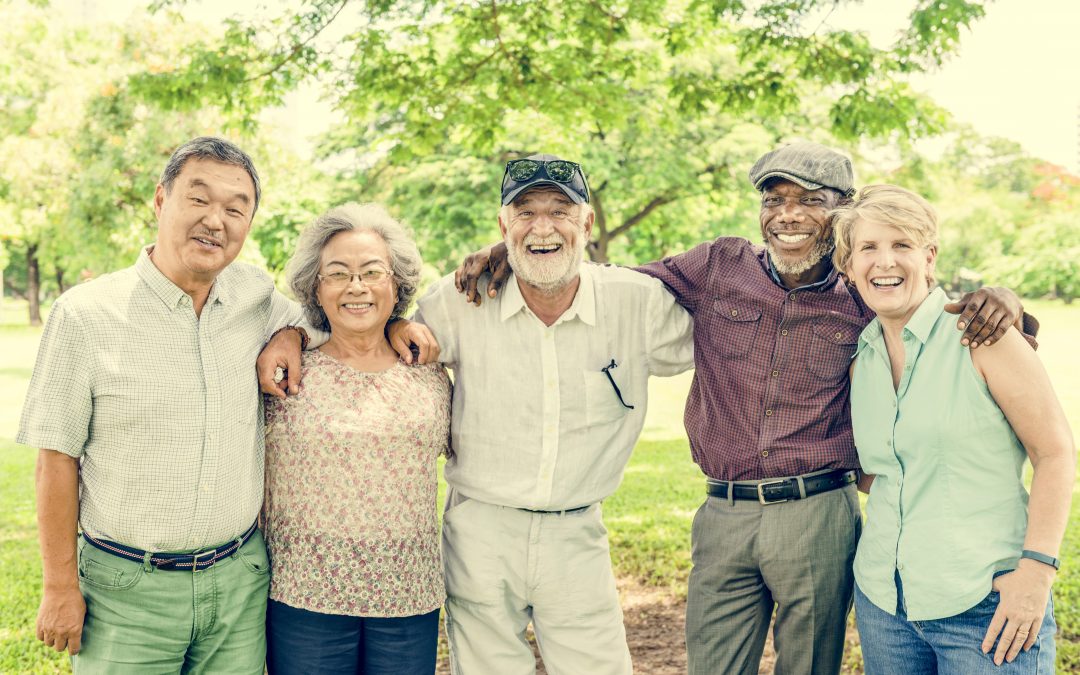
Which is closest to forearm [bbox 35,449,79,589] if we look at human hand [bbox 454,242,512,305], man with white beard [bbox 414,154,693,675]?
man with white beard [bbox 414,154,693,675]

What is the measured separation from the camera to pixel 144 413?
2748mm

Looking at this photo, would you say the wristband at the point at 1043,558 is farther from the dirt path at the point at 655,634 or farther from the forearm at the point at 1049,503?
the dirt path at the point at 655,634

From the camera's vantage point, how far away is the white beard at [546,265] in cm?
338

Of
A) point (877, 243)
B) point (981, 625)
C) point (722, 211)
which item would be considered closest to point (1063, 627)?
point (981, 625)

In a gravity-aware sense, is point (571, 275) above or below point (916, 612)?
above

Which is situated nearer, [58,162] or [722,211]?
[722,211]

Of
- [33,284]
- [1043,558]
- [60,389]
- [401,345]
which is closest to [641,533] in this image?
[401,345]

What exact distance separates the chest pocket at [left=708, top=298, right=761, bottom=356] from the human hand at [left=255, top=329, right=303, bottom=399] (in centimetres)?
162

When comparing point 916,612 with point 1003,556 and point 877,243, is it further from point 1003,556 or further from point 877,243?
point 877,243

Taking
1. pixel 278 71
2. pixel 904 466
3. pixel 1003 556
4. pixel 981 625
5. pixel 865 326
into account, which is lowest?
pixel 981 625

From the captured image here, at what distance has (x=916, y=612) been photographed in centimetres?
269

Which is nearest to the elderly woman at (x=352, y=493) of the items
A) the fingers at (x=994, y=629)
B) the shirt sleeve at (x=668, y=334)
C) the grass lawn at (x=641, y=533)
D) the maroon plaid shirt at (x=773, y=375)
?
the shirt sleeve at (x=668, y=334)

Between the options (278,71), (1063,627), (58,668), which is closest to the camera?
(58,668)

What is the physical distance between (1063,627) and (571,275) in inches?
173
